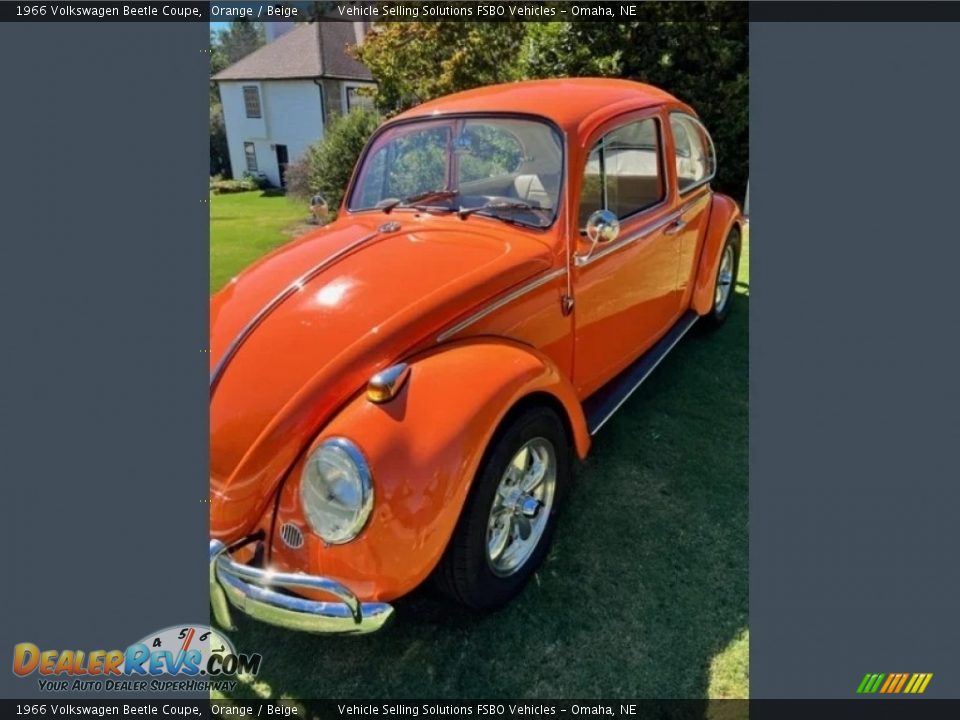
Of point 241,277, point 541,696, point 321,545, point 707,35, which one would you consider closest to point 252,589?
point 321,545

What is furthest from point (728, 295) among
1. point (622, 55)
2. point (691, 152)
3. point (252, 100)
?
point (252, 100)

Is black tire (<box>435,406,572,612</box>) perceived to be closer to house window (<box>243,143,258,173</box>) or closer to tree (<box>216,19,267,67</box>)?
tree (<box>216,19,267,67</box>)

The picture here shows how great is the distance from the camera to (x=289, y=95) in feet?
30.6

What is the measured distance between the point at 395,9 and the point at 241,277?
747 cm

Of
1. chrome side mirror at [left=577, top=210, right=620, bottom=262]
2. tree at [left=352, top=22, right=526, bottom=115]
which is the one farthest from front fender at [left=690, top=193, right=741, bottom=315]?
tree at [left=352, top=22, right=526, bottom=115]

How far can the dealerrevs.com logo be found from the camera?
1757mm

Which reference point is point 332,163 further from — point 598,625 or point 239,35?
point 598,625

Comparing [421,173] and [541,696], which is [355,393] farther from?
[421,173]

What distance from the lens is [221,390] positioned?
238 cm

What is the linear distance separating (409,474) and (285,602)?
0.55 meters

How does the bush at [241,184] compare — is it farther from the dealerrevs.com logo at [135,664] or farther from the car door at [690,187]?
the dealerrevs.com logo at [135,664]

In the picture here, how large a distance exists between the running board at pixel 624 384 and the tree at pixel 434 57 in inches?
229

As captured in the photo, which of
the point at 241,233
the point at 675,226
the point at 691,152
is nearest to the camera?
the point at 675,226

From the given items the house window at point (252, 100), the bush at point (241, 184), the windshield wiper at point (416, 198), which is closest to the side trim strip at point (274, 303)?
the windshield wiper at point (416, 198)
